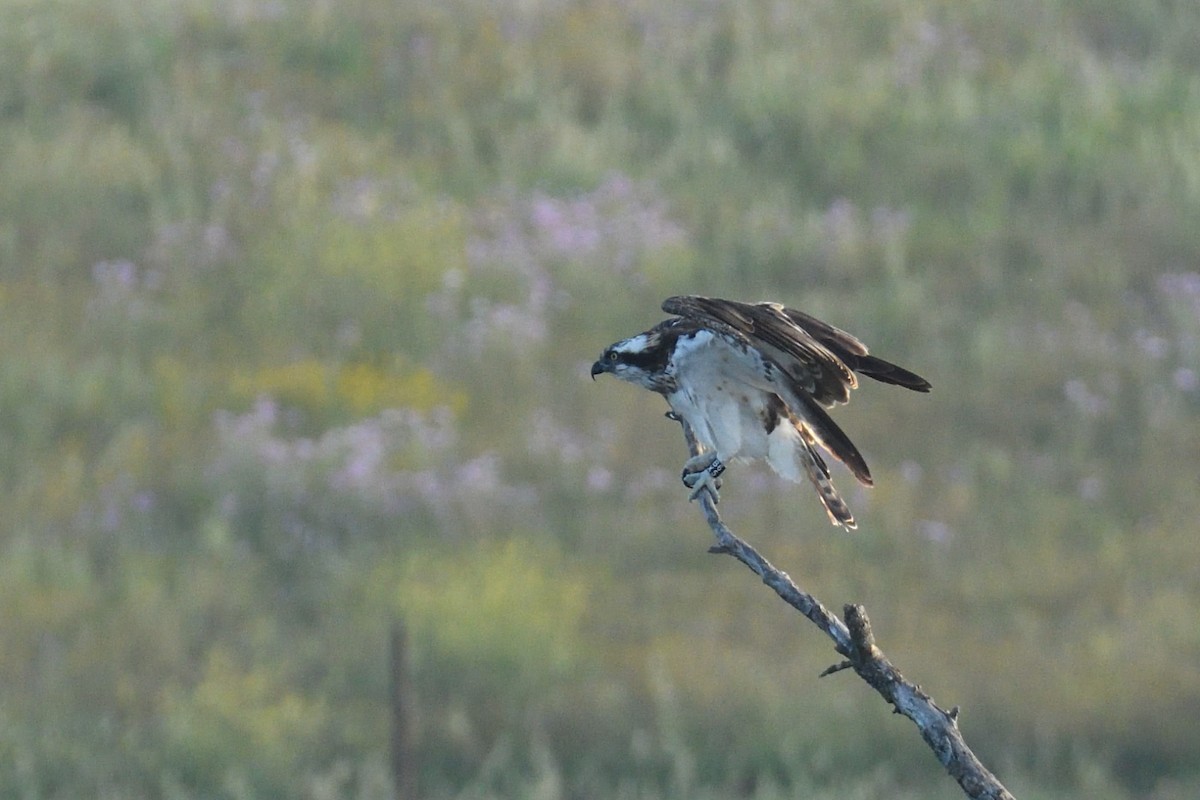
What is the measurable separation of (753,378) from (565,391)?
24.9 feet

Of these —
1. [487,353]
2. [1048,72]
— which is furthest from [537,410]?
[1048,72]

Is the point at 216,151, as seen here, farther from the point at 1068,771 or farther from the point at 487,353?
the point at 1068,771

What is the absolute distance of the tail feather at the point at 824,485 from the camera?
4.32m

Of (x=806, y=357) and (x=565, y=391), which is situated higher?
(x=565, y=391)

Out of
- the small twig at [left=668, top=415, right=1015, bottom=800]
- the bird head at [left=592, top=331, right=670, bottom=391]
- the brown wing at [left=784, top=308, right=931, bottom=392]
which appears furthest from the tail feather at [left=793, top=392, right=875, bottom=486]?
the bird head at [left=592, top=331, right=670, bottom=391]

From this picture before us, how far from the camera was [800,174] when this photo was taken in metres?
14.6

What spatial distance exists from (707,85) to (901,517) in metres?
6.03

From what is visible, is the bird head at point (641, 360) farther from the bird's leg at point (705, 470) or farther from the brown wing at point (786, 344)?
the brown wing at point (786, 344)

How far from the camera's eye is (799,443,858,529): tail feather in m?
4.32

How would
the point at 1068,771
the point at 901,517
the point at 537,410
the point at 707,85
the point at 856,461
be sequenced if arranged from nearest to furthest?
the point at 856,461 < the point at 1068,771 < the point at 901,517 < the point at 537,410 < the point at 707,85

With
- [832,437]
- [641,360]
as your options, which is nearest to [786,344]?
[832,437]

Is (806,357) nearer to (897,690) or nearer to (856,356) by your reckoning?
(856,356)

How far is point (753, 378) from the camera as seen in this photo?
4.33 m

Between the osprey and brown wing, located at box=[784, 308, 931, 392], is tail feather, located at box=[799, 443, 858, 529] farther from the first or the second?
brown wing, located at box=[784, 308, 931, 392]
